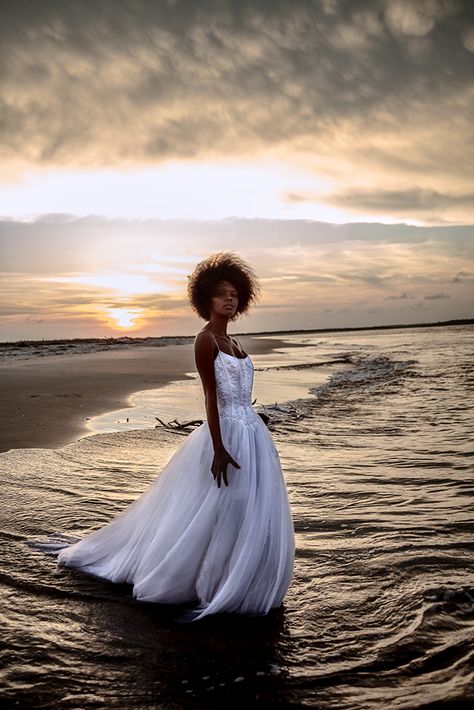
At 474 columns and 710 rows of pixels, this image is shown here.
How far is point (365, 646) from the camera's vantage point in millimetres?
3170

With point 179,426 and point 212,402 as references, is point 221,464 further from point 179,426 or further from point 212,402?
point 179,426

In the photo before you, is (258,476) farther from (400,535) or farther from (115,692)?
(400,535)

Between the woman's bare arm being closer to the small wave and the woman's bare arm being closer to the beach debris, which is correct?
the beach debris

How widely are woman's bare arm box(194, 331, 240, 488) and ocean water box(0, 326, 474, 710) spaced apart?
3.00ft

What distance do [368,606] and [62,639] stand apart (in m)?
1.90

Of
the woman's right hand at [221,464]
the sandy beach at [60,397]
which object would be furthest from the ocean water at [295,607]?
the sandy beach at [60,397]

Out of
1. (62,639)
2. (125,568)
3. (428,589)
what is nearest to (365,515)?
(428,589)

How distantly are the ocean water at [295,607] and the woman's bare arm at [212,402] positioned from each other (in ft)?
3.00

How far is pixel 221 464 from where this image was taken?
11.9ft

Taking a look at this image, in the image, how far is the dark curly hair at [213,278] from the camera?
3955mm

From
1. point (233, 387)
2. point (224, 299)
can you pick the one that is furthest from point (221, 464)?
point (224, 299)

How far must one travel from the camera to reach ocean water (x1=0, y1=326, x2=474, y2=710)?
9.14 feet

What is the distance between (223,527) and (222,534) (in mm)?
43

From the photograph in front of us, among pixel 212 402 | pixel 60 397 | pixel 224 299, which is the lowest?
pixel 60 397
